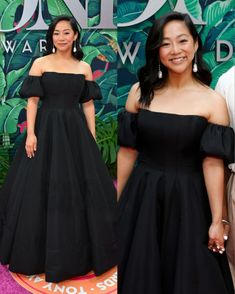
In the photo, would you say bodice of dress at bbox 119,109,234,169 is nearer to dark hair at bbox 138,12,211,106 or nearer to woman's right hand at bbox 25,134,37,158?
dark hair at bbox 138,12,211,106

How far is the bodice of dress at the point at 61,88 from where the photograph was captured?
135 centimetres

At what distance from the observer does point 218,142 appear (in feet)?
3.03

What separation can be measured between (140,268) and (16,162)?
29.3 inches

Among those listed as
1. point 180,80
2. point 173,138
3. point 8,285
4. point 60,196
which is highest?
point 180,80

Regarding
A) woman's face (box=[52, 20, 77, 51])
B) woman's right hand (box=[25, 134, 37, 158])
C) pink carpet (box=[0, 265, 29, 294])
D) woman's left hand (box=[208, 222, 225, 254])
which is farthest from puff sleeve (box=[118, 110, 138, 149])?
pink carpet (box=[0, 265, 29, 294])

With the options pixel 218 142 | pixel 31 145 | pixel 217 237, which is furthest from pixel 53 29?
pixel 217 237

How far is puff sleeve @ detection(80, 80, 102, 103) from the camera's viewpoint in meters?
1.32

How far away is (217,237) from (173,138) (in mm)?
278

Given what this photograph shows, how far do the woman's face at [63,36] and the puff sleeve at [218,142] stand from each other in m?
0.60

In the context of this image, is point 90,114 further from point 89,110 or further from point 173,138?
point 173,138

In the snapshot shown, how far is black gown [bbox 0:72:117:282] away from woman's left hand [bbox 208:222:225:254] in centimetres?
49

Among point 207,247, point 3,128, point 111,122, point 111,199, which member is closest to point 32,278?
point 111,199

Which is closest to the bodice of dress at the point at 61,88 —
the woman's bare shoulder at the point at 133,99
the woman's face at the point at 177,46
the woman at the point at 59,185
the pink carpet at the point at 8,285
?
the woman at the point at 59,185

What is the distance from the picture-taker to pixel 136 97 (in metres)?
1.02
